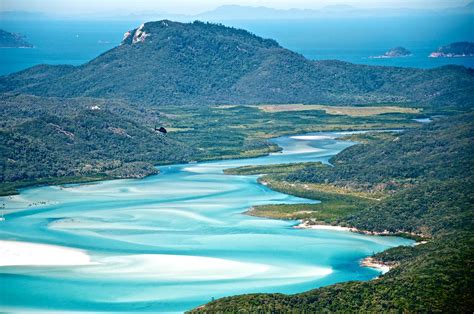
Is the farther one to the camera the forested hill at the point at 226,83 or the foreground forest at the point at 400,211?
the forested hill at the point at 226,83

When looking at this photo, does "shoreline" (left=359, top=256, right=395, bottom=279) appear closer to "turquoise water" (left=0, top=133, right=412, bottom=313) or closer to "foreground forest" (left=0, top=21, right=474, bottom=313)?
"foreground forest" (left=0, top=21, right=474, bottom=313)

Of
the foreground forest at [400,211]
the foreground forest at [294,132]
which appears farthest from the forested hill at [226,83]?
the foreground forest at [400,211]

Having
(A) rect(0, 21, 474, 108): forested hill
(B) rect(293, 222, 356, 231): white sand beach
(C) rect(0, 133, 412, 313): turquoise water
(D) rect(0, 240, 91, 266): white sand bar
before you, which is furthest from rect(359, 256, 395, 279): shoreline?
(A) rect(0, 21, 474, 108): forested hill

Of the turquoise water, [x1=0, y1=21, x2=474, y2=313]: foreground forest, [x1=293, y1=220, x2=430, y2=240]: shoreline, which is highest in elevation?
[x1=0, y1=21, x2=474, y2=313]: foreground forest

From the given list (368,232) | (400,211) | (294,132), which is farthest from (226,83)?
(368,232)

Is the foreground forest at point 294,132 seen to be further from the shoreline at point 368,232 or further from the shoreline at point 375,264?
the shoreline at point 375,264

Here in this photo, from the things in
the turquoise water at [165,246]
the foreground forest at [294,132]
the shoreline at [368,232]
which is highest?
the foreground forest at [294,132]
